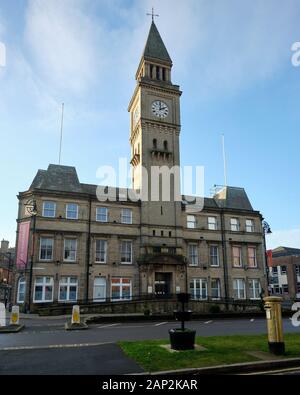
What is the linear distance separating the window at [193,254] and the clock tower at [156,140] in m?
2.60

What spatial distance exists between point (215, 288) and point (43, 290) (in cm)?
2036

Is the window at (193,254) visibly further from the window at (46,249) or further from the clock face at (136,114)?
the clock face at (136,114)

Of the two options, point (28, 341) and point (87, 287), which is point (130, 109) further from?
point (28, 341)

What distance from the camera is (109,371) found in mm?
8531

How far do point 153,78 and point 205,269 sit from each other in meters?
26.8

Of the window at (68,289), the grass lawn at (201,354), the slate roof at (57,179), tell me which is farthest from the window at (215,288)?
the grass lawn at (201,354)

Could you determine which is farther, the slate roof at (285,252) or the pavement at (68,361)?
the slate roof at (285,252)

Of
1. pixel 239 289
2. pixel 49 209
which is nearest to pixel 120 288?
pixel 49 209

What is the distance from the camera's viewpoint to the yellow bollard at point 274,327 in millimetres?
10297

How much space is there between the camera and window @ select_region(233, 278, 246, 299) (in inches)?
1697

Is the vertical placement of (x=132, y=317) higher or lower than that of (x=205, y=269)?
lower

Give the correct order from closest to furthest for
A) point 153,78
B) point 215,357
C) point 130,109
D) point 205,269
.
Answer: point 215,357, point 205,269, point 153,78, point 130,109

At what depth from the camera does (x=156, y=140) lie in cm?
4494
